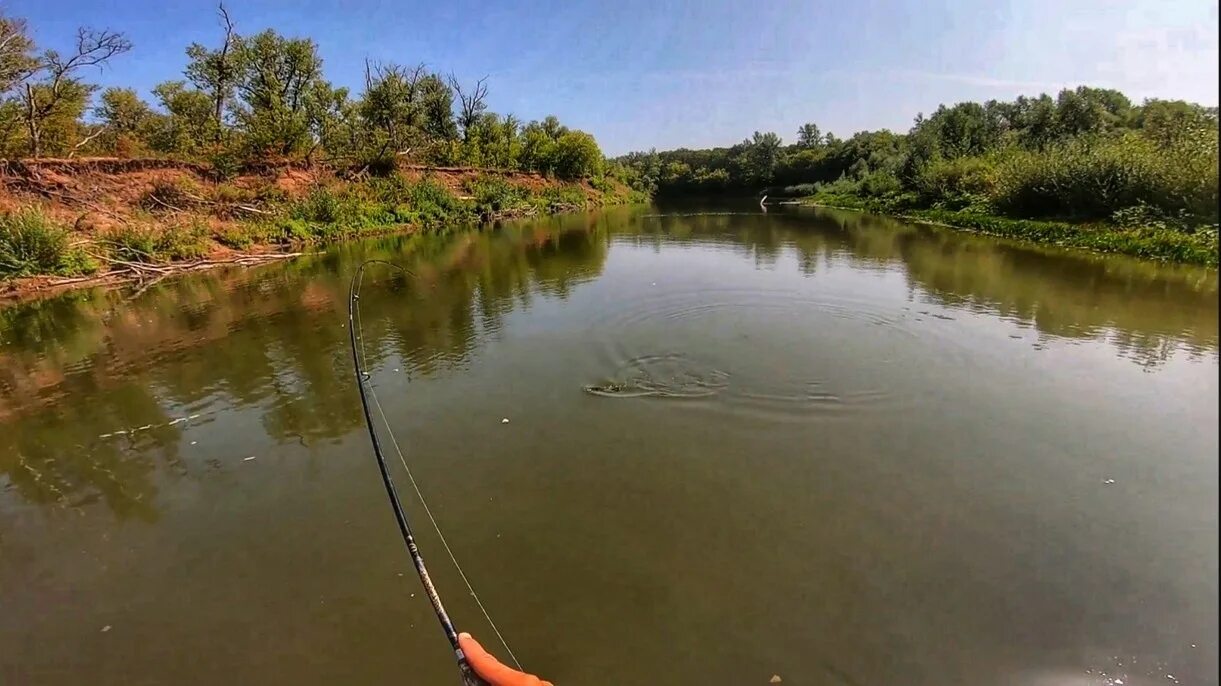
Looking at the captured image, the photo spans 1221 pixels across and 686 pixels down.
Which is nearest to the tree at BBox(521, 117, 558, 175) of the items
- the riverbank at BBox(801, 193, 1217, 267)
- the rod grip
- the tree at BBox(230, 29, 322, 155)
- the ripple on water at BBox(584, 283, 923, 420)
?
the tree at BBox(230, 29, 322, 155)

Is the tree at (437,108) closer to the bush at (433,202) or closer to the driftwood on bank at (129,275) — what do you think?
the bush at (433,202)

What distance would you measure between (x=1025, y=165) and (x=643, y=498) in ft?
92.1

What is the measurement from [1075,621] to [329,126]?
139ft

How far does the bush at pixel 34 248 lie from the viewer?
15789 mm

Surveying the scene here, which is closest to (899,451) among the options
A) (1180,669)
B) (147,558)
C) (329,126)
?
(1180,669)

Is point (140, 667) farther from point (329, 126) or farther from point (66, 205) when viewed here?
point (329, 126)

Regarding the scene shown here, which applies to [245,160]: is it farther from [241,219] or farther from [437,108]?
[437,108]

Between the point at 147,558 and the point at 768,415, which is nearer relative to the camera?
the point at 147,558

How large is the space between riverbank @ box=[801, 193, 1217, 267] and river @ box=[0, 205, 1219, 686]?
14.1ft

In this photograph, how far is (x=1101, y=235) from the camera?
682 inches

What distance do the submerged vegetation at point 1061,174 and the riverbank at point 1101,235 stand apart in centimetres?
4

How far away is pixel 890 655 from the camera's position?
11.8ft

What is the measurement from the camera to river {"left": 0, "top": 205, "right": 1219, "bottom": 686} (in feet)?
12.3

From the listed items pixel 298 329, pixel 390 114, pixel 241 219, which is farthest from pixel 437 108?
pixel 298 329
